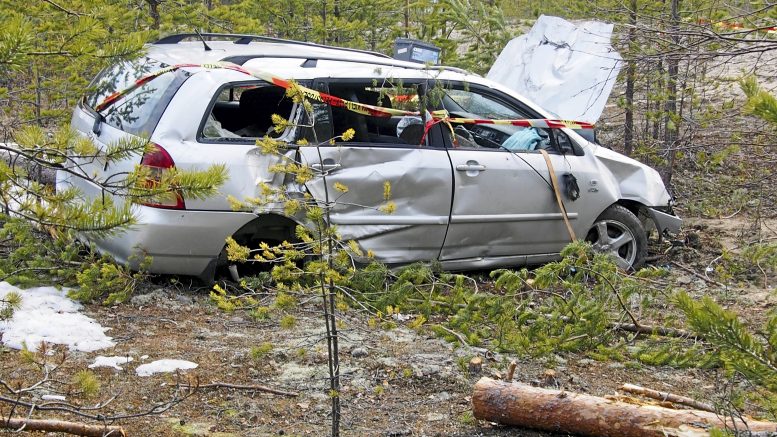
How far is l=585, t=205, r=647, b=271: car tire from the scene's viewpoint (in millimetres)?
7910

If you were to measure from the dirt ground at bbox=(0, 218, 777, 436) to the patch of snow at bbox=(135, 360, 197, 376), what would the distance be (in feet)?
0.17

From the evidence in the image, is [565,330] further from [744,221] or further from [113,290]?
[744,221]

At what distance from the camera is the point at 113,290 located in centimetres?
630

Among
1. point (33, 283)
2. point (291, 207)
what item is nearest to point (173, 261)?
point (33, 283)

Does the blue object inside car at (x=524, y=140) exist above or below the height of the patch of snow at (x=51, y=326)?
above

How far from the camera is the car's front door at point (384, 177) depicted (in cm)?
671

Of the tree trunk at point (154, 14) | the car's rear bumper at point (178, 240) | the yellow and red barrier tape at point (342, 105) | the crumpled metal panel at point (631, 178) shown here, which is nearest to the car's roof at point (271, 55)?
the yellow and red barrier tape at point (342, 105)

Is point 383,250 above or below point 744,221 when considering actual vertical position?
above

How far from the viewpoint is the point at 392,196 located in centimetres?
687

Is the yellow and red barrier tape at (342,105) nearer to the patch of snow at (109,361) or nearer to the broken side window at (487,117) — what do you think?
the broken side window at (487,117)

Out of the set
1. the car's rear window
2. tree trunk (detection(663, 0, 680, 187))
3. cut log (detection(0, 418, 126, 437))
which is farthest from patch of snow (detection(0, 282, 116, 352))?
tree trunk (detection(663, 0, 680, 187))

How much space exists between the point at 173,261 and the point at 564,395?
122 inches

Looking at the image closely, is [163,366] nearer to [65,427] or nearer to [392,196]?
[65,427]

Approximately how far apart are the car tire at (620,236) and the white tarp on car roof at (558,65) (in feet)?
5.07
